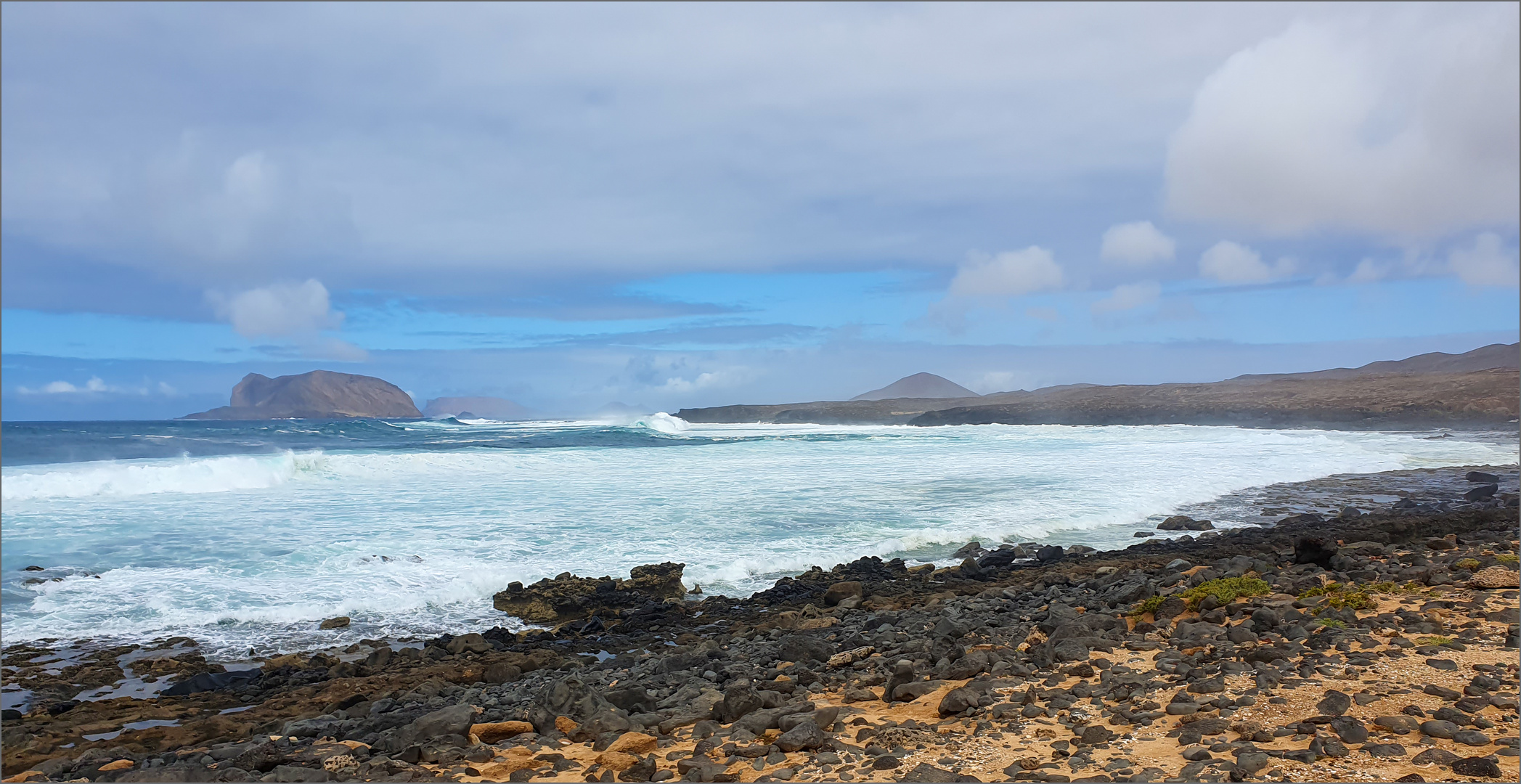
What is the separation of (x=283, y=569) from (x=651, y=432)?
48622mm

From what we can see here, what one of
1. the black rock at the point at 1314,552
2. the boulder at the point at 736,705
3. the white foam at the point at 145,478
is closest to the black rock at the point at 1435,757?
the boulder at the point at 736,705

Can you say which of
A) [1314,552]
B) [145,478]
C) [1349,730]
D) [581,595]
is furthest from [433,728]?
[145,478]

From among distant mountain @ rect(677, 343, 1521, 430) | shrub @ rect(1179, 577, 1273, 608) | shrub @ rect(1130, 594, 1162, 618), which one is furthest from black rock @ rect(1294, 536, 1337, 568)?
distant mountain @ rect(677, 343, 1521, 430)

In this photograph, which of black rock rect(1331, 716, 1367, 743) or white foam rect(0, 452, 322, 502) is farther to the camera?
white foam rect(0, 452, 322, 502)

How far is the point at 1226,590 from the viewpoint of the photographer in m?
7.45

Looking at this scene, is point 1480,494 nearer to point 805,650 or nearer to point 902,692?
point 805,650

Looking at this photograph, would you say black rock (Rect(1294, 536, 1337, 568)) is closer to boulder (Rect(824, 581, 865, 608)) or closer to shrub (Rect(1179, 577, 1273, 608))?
shrub (Rect(1179, 577, 1273, 608))

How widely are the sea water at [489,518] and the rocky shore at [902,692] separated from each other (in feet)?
5.42

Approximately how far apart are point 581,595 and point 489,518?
21.3 feet

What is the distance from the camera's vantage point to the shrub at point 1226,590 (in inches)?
290

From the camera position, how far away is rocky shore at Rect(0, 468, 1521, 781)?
4.66 m

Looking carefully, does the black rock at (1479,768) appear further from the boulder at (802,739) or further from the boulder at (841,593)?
the boulder at (841,593)

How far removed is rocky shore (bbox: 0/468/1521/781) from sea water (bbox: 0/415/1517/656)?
5.42 feet

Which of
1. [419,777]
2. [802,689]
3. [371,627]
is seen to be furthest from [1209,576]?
[371,627]
